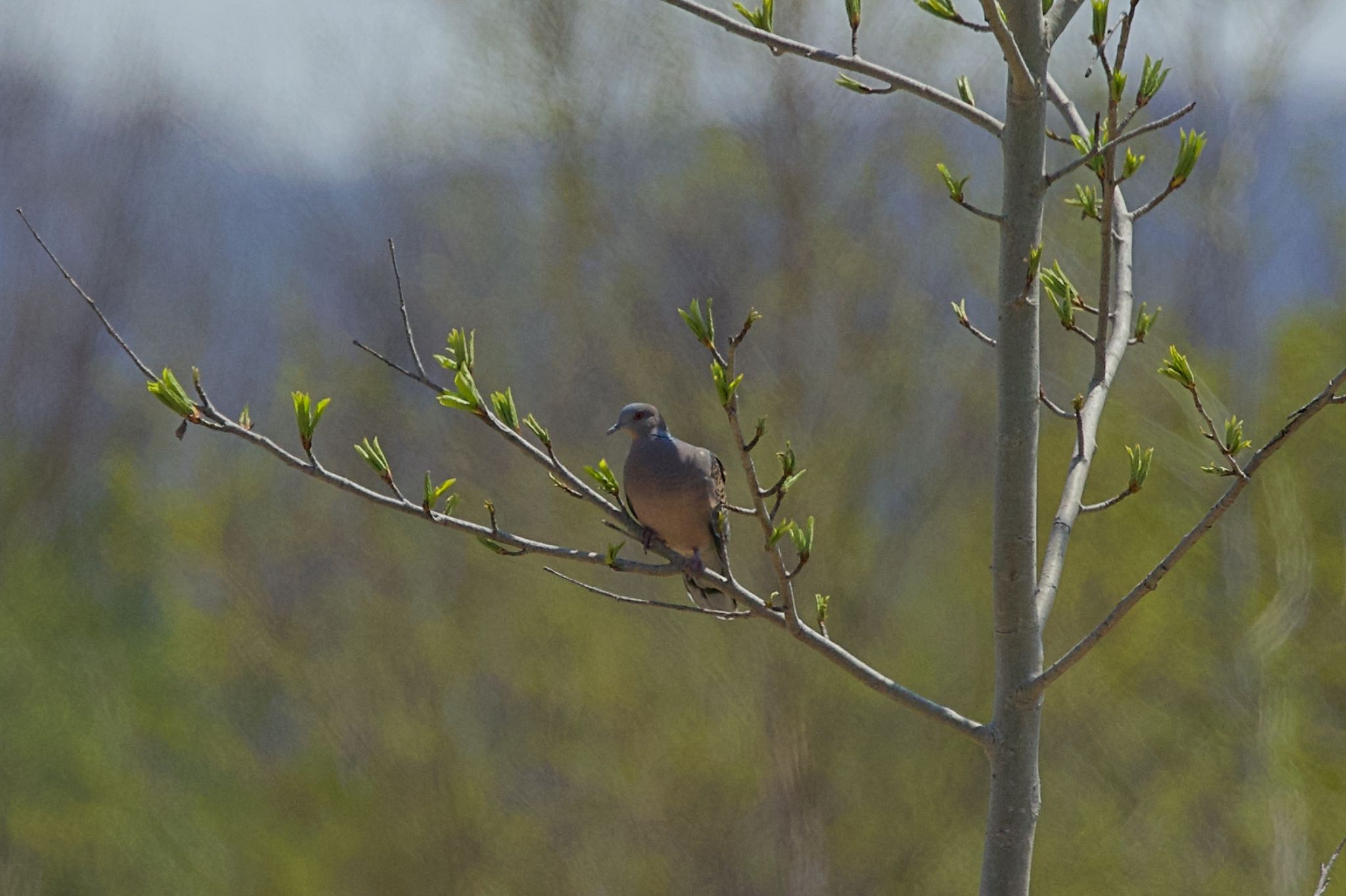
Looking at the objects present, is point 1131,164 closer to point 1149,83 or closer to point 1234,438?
point 1149,83

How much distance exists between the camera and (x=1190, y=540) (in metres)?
0.93

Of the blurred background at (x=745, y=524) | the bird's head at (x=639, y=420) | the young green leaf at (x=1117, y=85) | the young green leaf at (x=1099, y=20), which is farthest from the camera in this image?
the blurred background at (x=745, y=524)

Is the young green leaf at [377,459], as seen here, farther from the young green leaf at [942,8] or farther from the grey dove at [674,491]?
the grey dove at [674,491]

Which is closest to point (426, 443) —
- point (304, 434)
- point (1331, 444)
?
point (1331, 444)

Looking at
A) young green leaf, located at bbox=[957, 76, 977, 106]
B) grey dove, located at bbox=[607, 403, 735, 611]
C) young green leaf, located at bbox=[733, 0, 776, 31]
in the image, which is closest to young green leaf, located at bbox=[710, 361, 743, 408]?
young green leaf, located at bbox=[733, 0, 776, 31]

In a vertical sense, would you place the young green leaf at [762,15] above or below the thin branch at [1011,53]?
above

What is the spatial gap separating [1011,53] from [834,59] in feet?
0.53

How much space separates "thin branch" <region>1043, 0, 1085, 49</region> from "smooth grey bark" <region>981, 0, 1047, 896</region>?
9 cm

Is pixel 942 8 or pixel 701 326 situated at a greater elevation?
pixel 942 8

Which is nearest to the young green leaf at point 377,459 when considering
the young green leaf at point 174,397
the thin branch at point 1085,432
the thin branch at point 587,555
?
the thin branch at point 587,555

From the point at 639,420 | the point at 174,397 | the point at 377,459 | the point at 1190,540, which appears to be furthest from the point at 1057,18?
the point at 639,420

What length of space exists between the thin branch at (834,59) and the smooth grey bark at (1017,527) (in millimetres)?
67

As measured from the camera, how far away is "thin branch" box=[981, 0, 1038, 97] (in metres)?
0.90

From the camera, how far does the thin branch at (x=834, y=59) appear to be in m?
0.99
